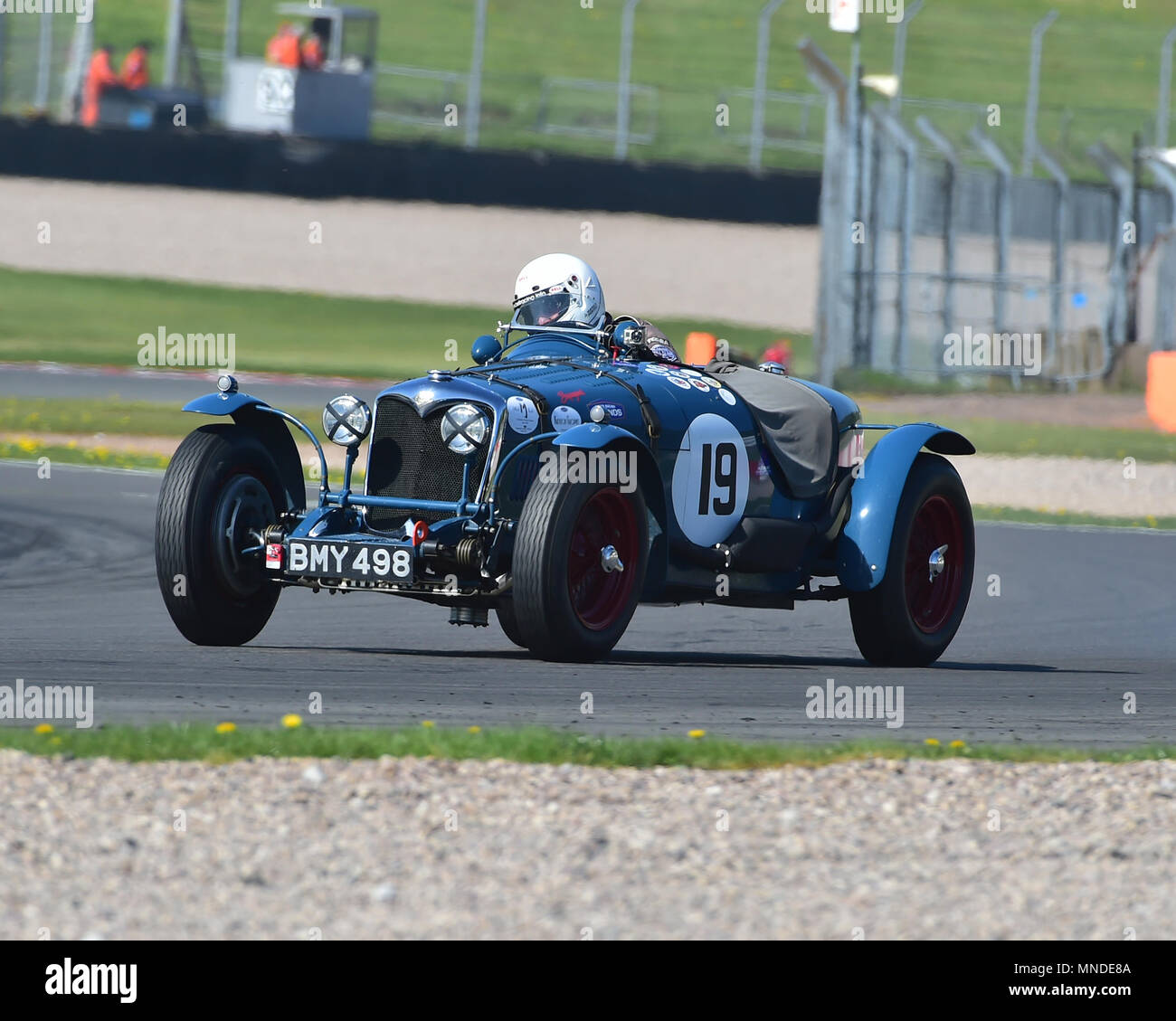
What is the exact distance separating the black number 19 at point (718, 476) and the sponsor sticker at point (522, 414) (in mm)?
915

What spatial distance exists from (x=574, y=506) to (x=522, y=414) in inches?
23.2

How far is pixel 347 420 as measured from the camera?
350 inches

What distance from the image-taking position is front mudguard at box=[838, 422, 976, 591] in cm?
970

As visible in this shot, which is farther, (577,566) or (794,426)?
(794,426)

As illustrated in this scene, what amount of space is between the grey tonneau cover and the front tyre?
1.17 meters

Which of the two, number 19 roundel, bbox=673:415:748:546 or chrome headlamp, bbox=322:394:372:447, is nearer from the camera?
chrome headlamp, bbox=322:394:372:447

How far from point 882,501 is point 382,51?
38424 millimetres

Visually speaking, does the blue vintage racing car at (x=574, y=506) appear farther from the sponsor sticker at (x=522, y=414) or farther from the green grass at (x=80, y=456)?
the green grass at (x=80, y=456)

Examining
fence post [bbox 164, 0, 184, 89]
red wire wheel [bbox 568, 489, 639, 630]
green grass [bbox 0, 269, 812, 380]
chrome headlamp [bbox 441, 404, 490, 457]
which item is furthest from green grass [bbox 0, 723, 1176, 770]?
fence post [bbox 164, 0, 184, 89]

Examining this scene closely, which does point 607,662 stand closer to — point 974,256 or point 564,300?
point 564,300

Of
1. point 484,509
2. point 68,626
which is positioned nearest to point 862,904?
point 484,509

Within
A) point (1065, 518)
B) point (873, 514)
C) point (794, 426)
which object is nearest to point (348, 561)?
point (794, 426)

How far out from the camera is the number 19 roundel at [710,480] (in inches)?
363

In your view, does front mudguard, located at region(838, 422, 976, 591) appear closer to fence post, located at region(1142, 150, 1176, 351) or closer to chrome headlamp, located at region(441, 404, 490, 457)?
chrome headlamp, located at region(441, 404, 490, 457)
